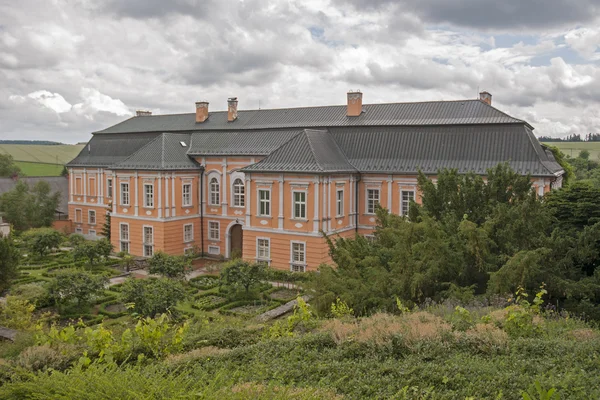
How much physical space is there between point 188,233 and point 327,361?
81.0 ft

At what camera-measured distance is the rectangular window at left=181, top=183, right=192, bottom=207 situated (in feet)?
101

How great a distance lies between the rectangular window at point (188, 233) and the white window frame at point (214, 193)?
5.89 ft

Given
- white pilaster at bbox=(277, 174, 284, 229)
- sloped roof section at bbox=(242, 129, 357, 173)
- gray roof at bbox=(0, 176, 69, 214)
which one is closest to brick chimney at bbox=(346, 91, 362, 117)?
sloped roof section at bbox=(242, 129, 357, 173)

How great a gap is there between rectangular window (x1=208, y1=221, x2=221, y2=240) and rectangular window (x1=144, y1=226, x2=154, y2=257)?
11.0 ft

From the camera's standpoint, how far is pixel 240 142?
30.9m

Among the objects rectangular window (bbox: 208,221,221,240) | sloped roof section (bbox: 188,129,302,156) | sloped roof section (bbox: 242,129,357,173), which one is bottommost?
rectangular window (bbox: 208,221,221,240)

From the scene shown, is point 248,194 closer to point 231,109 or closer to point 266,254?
point 266,254

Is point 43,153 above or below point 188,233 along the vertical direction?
above

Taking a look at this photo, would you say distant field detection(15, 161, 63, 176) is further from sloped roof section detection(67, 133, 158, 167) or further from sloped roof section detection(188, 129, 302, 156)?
sloped roof section detection(188, 129, 302, 156)

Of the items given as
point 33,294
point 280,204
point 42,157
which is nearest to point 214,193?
point 280,204

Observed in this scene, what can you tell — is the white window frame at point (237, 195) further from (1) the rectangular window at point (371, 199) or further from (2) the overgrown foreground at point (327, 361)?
(2) the overgrown foreground at point (327, 361)

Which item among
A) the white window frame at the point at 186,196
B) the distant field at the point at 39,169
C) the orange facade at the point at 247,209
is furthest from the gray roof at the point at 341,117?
the distant field at the point at 39,169

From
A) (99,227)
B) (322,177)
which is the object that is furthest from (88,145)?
(322,177)

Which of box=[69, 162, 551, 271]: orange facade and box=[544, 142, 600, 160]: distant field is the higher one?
box=[544, 142, 600, 160]: distant field
